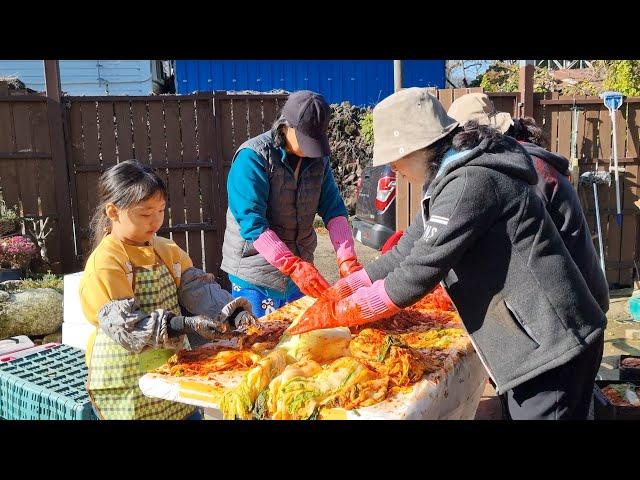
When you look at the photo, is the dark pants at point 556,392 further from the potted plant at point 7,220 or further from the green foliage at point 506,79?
the green foliage at point 506,79

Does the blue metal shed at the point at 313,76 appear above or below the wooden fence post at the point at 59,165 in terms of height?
above

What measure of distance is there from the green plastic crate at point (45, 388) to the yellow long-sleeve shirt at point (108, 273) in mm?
305

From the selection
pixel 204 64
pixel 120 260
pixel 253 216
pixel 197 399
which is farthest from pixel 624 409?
pixel 204 64

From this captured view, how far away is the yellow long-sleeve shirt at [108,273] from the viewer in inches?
105

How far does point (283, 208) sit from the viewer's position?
378cm

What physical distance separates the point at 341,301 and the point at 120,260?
38.9 inches

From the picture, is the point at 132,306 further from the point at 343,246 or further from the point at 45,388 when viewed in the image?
the point at 343,246

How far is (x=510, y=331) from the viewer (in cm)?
233

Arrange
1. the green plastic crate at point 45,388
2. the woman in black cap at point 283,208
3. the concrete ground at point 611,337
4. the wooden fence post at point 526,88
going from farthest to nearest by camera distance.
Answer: the wooden fence post at point 526,88, the concrete ground at point 611,337, the woman in black cap at point 283,208, the green plastic crate at point 45,388

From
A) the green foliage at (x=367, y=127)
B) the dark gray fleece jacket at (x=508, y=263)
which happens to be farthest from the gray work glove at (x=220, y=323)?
the green foliage at (x=367, y=127)

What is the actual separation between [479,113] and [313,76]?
999 cm

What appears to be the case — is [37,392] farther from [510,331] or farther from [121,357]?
[510,331]

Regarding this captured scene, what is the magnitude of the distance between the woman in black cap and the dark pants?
1.23m

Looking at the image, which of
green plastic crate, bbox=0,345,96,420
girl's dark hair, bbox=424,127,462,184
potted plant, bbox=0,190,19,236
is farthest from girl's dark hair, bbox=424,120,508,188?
potted plant, bbox=0,190,19,236
